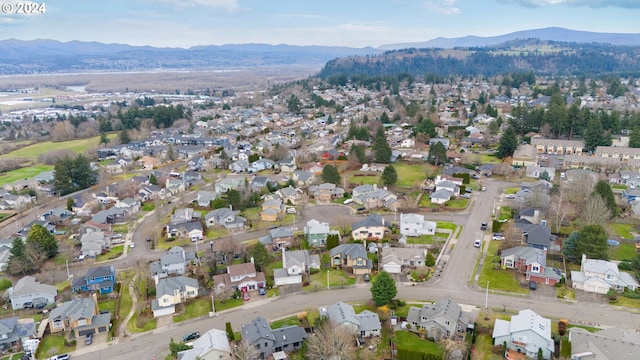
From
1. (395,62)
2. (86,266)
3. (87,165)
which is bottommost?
(86,266)

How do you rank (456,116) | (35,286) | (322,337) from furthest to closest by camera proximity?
(456,116) < (35,286) < (322,337)

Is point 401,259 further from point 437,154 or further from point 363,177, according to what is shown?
A: point 437,154

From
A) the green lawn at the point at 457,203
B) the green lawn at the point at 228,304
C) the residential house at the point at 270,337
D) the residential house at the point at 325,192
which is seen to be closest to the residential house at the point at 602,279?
the green lawn at the point at 457,203

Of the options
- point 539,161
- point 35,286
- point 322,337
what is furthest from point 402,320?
point 539,161

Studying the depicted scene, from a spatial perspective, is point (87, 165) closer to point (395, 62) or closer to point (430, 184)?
point (430, 184)

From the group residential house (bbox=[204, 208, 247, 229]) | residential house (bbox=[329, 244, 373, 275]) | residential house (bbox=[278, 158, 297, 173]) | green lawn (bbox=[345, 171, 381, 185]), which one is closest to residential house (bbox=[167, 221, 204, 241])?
residential house (bbox=[204, 208, 247, 229])

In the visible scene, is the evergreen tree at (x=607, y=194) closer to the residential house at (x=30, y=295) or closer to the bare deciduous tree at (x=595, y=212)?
the bare deciduous tree at (x=595, y=212)
